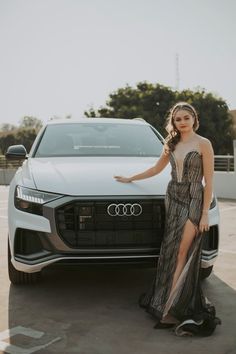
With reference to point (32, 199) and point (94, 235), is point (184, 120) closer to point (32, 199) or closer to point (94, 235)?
point (94, 235)

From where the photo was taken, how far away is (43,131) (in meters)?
5.48

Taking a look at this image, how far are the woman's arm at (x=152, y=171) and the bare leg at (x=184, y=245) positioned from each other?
0.70 meters

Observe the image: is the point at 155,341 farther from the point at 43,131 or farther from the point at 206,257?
the point at 43,131

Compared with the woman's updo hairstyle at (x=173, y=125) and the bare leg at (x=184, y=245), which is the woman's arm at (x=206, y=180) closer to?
the bare leg at (x=184, y=245)

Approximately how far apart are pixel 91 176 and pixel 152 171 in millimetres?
514

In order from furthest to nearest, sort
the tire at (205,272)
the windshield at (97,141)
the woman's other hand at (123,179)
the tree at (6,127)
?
1. the tree at (6,127)
2. the windshield at (97,141)
3. the tire at (205,272)
4. the woman's other hand at (123,179)

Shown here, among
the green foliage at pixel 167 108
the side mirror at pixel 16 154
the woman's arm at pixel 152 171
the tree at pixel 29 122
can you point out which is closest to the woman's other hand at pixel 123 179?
the woman's arm at pixel 152 171

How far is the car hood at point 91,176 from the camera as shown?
3.85m

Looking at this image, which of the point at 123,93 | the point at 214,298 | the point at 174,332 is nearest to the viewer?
the point at 174,332

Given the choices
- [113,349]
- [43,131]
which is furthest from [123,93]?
[113,349]

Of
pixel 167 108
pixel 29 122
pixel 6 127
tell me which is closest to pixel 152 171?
Answer: pixel 167 108

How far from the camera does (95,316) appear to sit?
3.82 metres

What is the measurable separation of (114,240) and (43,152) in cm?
164

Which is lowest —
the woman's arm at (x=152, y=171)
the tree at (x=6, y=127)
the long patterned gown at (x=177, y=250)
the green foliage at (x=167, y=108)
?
the long patterned gown at (x=177, y=250)
